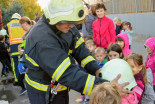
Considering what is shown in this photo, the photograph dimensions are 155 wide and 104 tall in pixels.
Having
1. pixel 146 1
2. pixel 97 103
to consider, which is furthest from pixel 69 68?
pixel 146 1

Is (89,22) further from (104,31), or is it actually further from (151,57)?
(151,57)

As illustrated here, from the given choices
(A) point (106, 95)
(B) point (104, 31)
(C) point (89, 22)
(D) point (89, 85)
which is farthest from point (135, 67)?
(C) point (89, 22)

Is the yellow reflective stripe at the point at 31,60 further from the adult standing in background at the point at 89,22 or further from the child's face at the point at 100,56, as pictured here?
the adult standing in background at the point at 89,22

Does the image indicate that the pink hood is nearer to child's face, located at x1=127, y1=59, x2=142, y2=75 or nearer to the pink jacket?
child's face, located at x1=127, y1=59, x2=142, y2=75

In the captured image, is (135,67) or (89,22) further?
(89,22)

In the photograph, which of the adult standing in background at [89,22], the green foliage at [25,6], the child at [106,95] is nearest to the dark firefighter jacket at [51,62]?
the child at [106,95]

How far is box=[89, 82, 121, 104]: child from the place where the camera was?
1.42 metres

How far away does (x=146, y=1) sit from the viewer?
10930 mm

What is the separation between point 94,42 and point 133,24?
27.1 feet

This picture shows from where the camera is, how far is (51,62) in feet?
5.29

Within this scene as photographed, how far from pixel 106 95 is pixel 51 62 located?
21.7 inches

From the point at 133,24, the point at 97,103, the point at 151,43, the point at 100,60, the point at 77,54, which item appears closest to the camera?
the point at 97,103

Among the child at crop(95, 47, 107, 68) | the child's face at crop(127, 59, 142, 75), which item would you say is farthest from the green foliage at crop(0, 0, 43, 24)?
the child's face at crop(127, 59, 142, 75)

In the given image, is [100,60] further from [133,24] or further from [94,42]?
[133,24]
